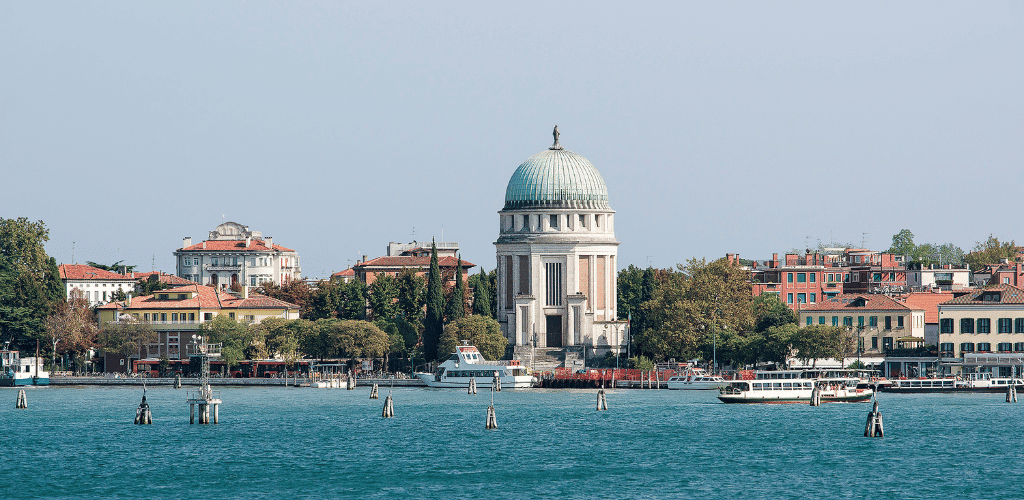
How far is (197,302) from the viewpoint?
136125 mm

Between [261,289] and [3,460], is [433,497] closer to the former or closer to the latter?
[3,460]

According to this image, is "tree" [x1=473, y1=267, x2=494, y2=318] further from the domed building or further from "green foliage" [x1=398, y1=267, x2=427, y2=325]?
"green foliage" [x1=398, y1=267, x2=427, y2=325]

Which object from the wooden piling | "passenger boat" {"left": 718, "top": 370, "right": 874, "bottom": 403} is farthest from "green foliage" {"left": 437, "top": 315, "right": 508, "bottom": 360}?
the wooden piling

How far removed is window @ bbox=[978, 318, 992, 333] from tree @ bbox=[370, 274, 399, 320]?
Answer: 4415 cm

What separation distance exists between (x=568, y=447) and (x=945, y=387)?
38.7 m

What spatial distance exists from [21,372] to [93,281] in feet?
139

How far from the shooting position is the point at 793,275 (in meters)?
146

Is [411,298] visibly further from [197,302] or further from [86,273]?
[86,273]

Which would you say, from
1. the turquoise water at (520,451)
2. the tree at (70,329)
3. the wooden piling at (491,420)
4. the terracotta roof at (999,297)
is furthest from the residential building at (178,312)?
the wooden piling at (491,420)

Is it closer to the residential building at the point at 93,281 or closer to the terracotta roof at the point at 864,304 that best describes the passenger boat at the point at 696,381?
the terracotta roof at the point at 864,304

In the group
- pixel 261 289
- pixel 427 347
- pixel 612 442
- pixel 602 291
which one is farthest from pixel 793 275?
pixel 612 442

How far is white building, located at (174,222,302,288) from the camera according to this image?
586 feet

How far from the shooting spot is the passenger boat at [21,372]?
12612 cm

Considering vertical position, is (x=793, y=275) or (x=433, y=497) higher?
(x=793, y=275)
